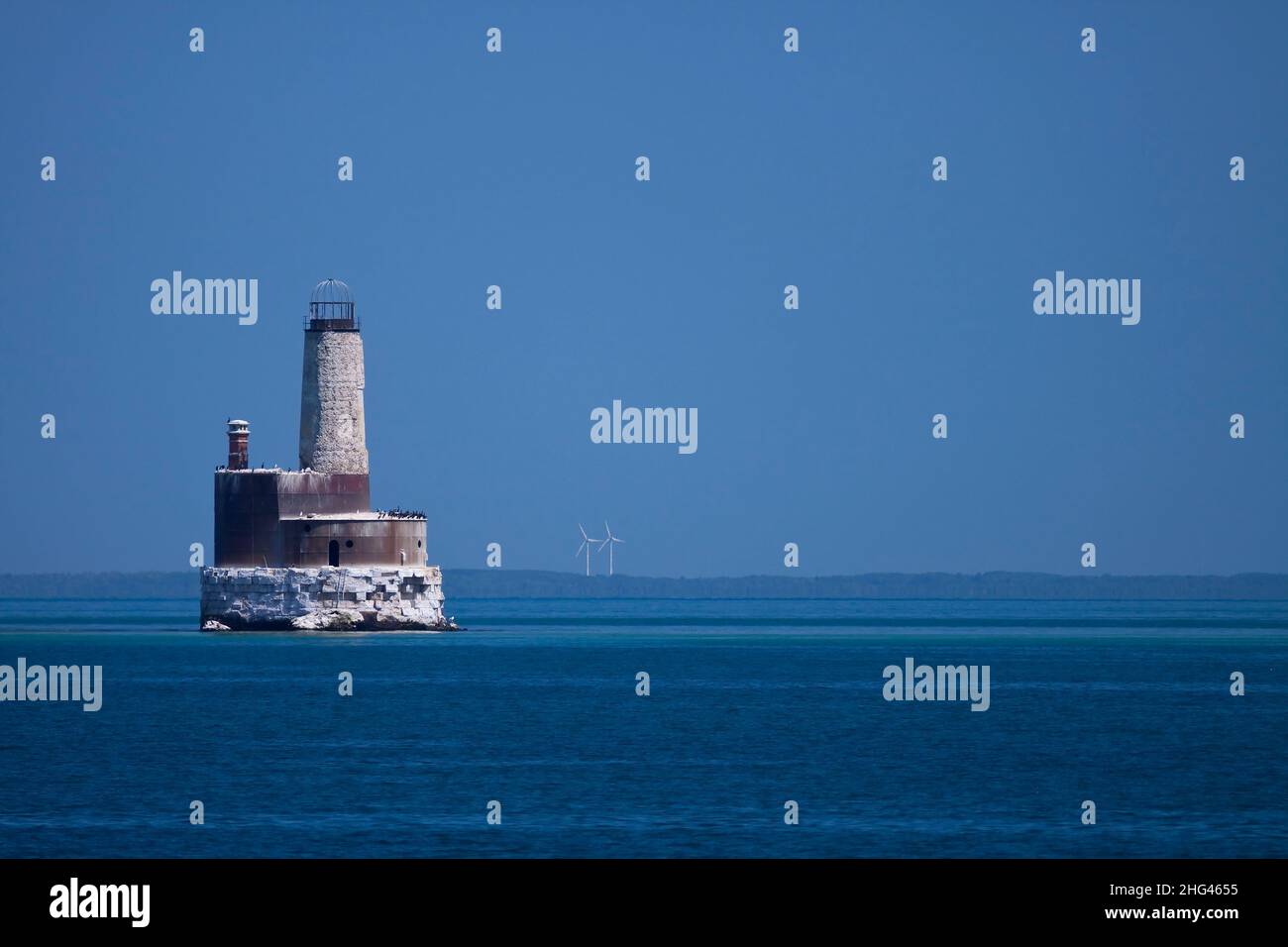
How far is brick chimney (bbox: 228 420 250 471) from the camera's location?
9488cm

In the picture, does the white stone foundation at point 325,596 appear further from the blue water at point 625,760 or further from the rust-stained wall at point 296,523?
the blue water at point 625,760

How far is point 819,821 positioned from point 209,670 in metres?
46.2

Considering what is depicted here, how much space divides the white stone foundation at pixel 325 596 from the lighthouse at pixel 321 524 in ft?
0.15

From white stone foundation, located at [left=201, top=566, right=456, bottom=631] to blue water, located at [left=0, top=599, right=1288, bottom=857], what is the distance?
198 cm

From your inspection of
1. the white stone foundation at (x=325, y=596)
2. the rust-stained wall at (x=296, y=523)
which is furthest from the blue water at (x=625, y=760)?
the rust-stained wall at (x=296, y=523)

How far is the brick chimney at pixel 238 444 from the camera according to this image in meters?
94.9

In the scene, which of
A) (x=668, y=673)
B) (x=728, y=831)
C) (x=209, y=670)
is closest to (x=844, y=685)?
(x=668, y=673)

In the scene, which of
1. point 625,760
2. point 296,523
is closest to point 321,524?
point 296,523

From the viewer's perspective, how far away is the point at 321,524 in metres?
92.4

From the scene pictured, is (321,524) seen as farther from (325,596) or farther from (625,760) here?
(625,760)

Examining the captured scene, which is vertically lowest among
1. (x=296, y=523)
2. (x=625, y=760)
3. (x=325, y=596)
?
(x=625, y=760)

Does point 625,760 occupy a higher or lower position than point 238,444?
lower

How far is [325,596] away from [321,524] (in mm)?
3812
